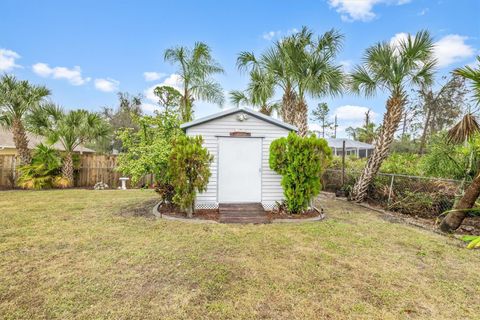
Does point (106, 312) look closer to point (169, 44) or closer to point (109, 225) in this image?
point (109, 225)

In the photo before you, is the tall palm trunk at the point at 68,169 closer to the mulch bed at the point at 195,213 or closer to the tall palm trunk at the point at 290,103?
the mulch bed at the point at 195,213

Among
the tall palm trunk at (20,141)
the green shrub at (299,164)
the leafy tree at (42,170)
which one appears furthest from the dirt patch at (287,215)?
the tall palm trunk at (20,141)

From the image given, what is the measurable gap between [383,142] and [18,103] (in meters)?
15.1

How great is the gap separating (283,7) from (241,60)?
3023mm

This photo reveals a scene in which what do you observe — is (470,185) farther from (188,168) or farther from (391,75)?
(188,168)

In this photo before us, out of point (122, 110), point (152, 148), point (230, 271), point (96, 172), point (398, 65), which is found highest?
point (122, 110)

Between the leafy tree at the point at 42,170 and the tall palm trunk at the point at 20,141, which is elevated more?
the tall palm trunk at the point at 20,141

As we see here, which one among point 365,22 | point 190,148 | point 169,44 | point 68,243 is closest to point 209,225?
point 190,148

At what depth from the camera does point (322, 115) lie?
117ft

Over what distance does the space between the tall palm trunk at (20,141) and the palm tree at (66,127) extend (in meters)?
0.51

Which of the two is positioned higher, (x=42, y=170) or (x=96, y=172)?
(x=42, y=170)

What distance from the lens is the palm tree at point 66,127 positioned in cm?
1148

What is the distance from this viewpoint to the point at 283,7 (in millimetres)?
10930

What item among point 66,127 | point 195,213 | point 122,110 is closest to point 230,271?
point 195,213
